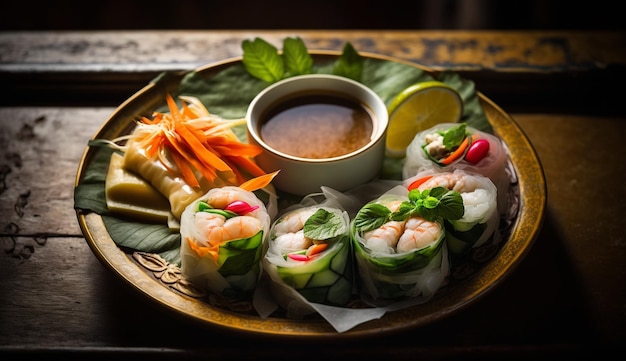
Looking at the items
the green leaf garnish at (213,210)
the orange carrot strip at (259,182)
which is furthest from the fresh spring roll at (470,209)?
the green leaf garnish at (213,210)

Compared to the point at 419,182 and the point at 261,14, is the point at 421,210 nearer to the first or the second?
the point at 419,182

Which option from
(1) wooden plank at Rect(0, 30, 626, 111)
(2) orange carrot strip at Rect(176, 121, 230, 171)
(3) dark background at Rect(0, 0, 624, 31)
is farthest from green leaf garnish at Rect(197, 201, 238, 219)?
(3) dark background at Rect(0, 0, 624, 31)

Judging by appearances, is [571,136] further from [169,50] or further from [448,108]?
[169,50]

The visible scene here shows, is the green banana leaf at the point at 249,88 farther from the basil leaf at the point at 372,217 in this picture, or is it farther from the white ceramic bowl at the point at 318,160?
the basil leaf at the point at 372,217

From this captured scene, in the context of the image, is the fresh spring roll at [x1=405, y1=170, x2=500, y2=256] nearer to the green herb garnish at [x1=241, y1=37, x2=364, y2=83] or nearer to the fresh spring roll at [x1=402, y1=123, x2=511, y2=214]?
the fresh spring roll at [x1=402, y1=123, x2=511, y2=214]

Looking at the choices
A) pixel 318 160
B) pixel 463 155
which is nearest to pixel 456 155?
pixel 463 155

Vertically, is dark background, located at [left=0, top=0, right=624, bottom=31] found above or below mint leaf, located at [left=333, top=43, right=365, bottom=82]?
below

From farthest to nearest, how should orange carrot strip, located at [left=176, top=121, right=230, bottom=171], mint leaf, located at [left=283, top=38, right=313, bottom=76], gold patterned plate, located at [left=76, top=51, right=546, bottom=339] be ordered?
mint leaf, located at [left=283, top=38, right=313, bottom=76] < orange carrot strip, located at [left=176, top=121, right=230, bottom=171] < gold patterned plate, located at [left=76, top=51, right=546, bottom=339]
